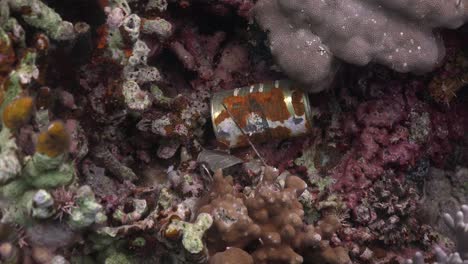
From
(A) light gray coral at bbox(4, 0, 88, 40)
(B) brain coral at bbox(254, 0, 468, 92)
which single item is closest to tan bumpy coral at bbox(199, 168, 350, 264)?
(B) brain coral at bbox(254, 0, 468, 92)

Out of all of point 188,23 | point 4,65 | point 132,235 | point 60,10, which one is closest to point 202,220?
point 132,235

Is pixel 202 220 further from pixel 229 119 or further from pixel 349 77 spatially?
pixel 349 77

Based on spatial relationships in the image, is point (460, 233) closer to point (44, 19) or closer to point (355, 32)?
point (355, 32)

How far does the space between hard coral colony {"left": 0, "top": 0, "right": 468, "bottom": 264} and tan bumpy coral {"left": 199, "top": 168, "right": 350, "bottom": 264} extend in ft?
0.03

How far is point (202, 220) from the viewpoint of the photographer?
2.76m

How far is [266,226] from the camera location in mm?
3047

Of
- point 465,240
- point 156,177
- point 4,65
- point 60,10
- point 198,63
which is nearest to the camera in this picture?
point 4,65

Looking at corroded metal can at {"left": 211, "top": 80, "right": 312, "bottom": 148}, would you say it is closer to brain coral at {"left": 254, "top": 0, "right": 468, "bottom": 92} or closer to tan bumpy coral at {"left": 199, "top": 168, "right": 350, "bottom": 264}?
brain coral at {"left": 254, "top": 0, "right": 468, "bottom": 92}

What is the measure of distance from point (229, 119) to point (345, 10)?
1165mm

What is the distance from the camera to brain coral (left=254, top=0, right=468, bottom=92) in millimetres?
3320

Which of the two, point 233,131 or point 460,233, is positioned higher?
point 233,131

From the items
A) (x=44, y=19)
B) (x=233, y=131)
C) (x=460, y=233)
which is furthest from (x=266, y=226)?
(x=44, y=19)

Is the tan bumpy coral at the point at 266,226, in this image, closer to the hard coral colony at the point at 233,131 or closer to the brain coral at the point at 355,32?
the hard coral colony at the point at 233,131

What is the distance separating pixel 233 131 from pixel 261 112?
0.26m
